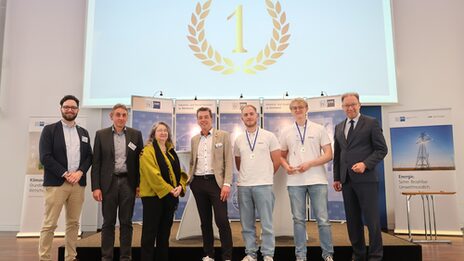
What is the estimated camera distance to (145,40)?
20.3ft

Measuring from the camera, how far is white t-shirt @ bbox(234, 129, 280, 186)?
308cm

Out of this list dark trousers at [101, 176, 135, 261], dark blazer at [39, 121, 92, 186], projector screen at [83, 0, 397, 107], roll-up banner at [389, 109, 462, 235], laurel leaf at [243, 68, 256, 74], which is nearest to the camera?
dark trousers at [101, 176, 135, 261]

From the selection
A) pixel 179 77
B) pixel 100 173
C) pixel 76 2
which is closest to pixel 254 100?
pixel 179 77

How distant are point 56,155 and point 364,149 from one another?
278 centimetres

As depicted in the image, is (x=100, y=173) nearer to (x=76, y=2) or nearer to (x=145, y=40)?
(x=145, y=40)

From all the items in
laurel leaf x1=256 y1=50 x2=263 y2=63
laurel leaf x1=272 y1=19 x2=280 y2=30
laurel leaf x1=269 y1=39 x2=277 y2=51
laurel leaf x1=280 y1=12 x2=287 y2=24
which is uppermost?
laurel leaf x1=280 y1=12 x2=287 y2=24

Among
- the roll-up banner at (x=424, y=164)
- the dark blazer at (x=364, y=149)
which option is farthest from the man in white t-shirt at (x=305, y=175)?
the roll-up banner at (x=424, y=164)

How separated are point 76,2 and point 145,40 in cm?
154

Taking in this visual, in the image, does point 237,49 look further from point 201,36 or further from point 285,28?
point 285,28

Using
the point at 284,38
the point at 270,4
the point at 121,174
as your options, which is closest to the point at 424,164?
the point at 284,38

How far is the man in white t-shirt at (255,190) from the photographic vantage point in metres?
3.06

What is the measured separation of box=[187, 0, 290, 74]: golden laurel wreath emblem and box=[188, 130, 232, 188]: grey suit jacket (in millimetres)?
3157

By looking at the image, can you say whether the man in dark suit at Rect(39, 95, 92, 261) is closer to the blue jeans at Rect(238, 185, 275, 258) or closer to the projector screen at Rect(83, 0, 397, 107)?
the blue jeans at Rect(238, 185, 275, 258)

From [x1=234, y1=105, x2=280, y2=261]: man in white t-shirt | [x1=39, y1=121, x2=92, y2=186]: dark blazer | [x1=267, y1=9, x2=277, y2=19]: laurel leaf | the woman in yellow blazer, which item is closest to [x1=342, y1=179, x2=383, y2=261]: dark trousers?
[x1=234, y1=105, x2=280, y2=261]: man in white t-shirt
